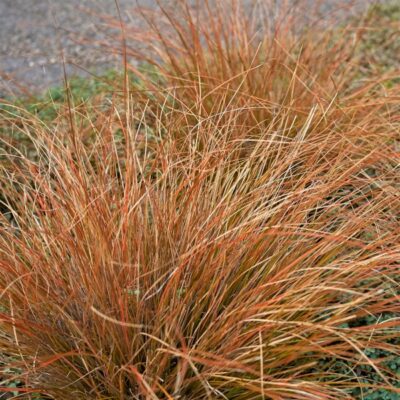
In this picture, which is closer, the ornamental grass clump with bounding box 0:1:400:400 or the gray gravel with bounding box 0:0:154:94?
the ornamental grass clump with bounding box 0:1:400:400

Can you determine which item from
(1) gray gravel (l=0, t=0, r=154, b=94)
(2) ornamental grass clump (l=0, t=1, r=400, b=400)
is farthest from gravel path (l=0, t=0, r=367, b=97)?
(2) ornamental grass clump (l=0, t=1, r=400, b=400)

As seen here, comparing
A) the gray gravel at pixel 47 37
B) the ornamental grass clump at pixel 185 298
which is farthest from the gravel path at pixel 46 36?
the ornamental grass clump at pixel 185 298

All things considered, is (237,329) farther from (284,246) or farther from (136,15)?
(136,15)

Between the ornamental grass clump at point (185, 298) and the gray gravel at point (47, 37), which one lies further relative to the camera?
the gray gravel at point (47, 37)

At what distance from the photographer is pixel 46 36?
5.18 meters

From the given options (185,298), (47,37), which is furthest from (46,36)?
(185,298)

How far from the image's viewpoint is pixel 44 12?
555cm

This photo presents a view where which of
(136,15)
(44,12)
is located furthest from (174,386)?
(44,12)

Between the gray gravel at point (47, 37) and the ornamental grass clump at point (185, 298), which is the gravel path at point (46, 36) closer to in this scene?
the gray gravel at point (47, 37)

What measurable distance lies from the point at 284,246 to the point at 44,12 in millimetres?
3997

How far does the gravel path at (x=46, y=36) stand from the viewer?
4.66m

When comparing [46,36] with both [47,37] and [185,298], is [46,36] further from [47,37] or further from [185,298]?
[185,298]

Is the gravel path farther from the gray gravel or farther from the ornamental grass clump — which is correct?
the ornamental grass clump

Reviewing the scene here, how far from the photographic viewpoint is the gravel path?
4.66m
